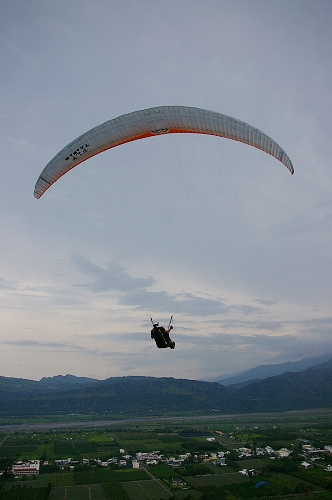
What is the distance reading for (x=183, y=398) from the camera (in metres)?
157

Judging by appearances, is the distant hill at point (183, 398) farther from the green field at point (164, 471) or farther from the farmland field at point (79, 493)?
the farmland field at point (79, 493)

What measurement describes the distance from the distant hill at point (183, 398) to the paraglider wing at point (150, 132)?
421 feet

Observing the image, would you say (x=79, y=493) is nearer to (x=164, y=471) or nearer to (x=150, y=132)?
(x=164, y=471)

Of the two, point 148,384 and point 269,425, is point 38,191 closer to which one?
point 269,425

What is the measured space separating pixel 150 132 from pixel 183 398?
155321 mm

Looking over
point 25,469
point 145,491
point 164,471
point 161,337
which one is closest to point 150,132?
point 161,337

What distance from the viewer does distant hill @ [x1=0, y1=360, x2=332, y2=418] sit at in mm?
139375

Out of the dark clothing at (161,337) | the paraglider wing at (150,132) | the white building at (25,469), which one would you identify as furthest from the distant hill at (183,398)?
the paraglider wing at (150,132)

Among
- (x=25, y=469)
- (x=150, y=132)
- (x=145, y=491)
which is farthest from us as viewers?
(x=25, y=469)

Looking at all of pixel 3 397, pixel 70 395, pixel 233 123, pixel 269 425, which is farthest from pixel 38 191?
pixel 3 397

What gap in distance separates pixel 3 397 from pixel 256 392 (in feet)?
392

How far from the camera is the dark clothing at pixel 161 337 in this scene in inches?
623

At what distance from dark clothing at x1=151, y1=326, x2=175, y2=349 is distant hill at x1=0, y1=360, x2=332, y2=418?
12508cm

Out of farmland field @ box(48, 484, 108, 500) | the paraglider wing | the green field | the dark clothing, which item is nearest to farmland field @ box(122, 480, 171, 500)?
the green field
